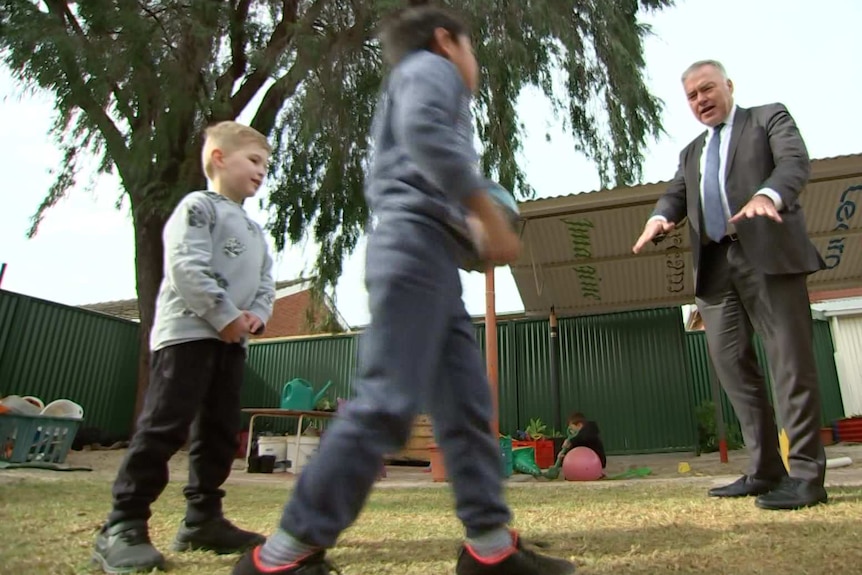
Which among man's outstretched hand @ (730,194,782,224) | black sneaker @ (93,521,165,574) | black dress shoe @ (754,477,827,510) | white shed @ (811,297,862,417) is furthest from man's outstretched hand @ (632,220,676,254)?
white shed @ (811,297,862,417)

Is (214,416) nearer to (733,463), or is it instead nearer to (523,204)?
(523,204)

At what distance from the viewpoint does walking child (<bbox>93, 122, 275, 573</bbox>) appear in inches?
60.8

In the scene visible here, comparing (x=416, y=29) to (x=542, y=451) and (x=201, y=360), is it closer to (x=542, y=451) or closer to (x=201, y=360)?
(x=201, y=360)

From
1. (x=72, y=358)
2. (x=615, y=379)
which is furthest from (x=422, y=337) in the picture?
(x=72, y=358)

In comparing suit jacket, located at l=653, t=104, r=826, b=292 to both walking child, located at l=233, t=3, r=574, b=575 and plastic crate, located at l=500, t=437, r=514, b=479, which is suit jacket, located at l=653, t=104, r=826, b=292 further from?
plastic crate, located at l=500, t=437, r=514, b=479

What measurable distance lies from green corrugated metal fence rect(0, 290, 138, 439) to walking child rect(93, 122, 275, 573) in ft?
26.0

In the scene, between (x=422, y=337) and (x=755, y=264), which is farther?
(x=755, y=264)

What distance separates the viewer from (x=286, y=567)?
106cm

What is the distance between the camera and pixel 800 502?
196cm

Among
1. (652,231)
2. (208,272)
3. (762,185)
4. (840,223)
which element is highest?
(840,223)

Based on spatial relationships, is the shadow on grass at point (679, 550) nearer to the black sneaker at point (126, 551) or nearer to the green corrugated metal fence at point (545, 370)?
the black sneaker at point (126, 551)

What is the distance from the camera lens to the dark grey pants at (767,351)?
2070mm

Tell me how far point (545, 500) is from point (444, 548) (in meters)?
1.31

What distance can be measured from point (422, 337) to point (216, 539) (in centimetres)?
96
